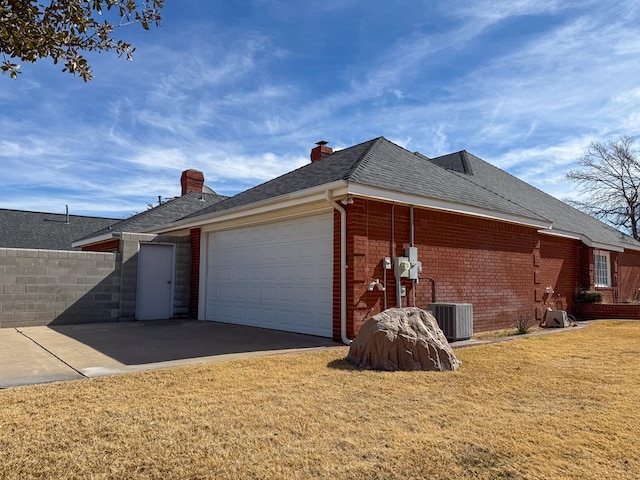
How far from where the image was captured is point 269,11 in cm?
737

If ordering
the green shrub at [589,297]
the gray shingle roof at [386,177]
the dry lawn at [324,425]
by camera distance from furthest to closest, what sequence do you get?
the green shrub at [589,297] < the gray shingle roof at [386,177] < the dry lawn at [324,425]

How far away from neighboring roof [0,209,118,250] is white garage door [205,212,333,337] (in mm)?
15003

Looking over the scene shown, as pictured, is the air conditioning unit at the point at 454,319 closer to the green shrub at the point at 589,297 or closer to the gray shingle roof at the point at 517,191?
the gray shingle roof at the point at 517,191

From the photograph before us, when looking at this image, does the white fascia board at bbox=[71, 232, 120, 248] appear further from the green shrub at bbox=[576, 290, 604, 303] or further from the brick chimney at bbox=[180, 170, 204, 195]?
the green shrub at bbox=[576, 290, 604, 303]

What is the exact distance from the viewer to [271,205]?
10344 millimetres

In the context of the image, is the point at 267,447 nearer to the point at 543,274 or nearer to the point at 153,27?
the point at 153,27

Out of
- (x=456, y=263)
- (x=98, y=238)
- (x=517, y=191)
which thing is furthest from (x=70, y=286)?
(x=517, y=191)

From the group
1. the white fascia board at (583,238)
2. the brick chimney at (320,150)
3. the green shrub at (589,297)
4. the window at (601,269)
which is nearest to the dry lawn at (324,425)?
the white fascia board at (583,238)

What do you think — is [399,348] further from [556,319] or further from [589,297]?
[589,297]

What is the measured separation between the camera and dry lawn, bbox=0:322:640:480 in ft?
10.4

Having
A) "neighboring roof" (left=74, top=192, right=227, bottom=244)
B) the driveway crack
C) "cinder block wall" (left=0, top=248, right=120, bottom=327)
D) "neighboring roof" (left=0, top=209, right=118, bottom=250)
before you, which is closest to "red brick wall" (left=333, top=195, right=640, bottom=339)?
the driveway crack

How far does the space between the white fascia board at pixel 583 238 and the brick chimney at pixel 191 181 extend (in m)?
15.3

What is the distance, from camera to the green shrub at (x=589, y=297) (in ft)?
50.1

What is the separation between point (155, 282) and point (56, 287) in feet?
8.44
